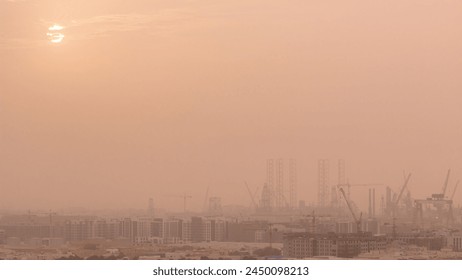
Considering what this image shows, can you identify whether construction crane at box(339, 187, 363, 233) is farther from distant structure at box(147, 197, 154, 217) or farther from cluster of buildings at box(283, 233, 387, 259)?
distant structure at box(147, 197, 154, 217)

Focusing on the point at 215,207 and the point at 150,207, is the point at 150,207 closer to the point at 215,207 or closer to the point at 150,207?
the point at 150,207

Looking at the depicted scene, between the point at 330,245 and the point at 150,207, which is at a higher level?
the point at 150,207

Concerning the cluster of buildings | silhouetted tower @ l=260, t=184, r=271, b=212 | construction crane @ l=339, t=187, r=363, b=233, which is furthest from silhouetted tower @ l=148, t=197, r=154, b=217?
Answer: construction crane @ l=339, t=187, r=363, b=233

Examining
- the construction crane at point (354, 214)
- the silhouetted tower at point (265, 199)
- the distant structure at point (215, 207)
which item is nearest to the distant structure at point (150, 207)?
the distant structure at point (215, 207)

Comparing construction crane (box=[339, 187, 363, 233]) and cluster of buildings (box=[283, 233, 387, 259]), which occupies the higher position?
construction crane (box=[339, 187, 363, 233])

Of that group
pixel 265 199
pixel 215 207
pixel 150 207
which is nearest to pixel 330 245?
pixel 265 199

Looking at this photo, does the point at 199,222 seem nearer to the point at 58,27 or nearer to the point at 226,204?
the point at 226,204

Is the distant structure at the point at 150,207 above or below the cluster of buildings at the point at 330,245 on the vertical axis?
above

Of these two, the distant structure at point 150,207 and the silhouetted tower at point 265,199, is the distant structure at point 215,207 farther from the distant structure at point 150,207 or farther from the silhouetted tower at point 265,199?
the distant structure at point 150,207
